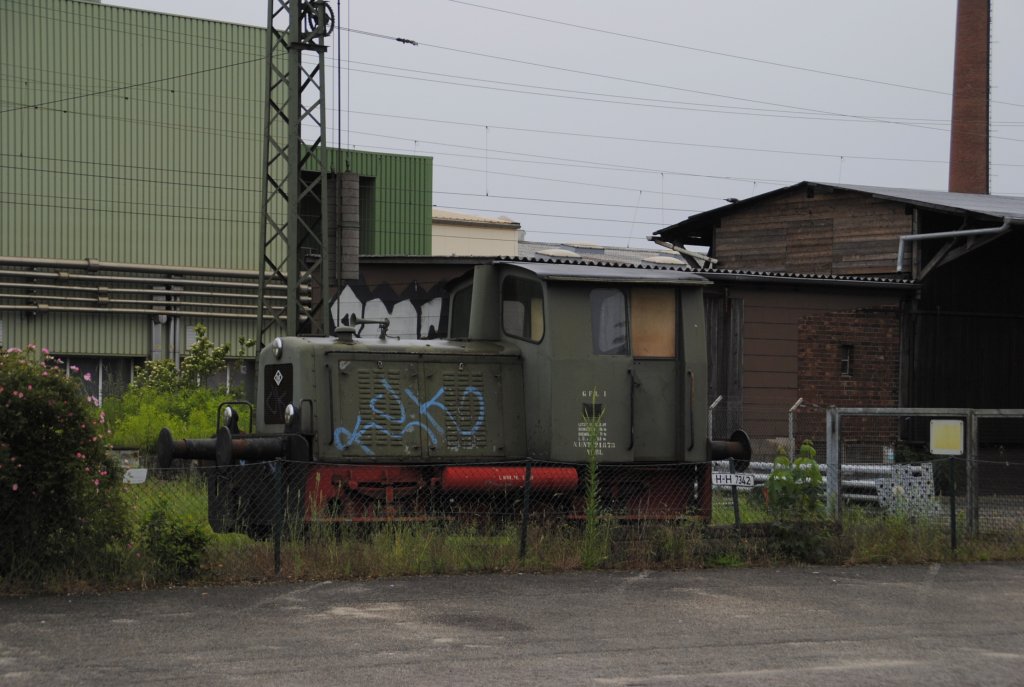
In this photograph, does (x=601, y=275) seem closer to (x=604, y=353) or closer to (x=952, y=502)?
(x=604, y=353)

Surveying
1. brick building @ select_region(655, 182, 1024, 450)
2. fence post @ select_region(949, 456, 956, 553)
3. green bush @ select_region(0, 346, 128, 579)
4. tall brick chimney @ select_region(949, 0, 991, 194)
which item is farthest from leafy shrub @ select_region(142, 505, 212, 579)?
tall brick chimney @ select_region(949, 0, 991, 194)

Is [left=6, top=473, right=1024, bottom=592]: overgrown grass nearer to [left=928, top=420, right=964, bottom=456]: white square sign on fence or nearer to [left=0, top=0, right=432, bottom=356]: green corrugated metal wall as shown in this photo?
[left=928, top=420, right=964, bottom=456]: white square sign on fence

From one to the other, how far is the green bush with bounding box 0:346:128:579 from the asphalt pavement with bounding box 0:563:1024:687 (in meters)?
0.58

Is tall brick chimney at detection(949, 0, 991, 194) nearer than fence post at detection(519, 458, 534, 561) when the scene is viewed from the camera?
No

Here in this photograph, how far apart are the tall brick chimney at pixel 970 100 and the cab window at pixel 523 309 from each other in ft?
104

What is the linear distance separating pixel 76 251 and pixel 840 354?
67.0ft

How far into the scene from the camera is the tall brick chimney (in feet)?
139

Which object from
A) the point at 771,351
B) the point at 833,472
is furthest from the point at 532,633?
the point at 771,351

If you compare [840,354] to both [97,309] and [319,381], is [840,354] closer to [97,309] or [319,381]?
[319,381]

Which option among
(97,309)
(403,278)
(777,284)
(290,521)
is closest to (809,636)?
(290,521)

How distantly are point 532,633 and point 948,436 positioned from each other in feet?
24.1

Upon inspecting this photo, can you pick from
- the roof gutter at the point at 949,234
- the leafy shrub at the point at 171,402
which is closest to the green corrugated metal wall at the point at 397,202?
the leafy shrub at the point at 171,402

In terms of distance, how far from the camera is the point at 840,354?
24844 mm

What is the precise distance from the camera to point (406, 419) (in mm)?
13102
